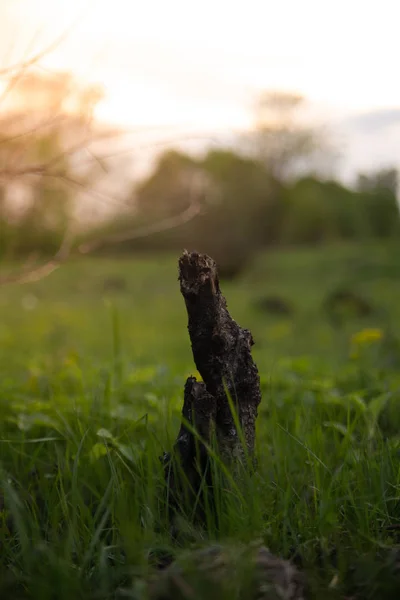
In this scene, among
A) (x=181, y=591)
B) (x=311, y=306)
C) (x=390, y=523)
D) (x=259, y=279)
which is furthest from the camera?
(x=259, y=279)

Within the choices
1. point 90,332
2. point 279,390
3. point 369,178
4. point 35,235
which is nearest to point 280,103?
point 369,178

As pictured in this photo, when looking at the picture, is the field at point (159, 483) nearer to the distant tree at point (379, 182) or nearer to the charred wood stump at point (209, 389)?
the charred wood stump at point (209, 389)

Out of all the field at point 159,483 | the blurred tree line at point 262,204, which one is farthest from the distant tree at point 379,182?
the field at point 159,483

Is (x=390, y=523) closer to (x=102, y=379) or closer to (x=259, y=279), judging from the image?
(x=102, y=379)

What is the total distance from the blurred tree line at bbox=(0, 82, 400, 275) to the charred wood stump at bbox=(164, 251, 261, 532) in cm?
1692

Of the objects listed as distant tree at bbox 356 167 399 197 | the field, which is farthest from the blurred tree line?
the field

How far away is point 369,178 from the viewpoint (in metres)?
30.3

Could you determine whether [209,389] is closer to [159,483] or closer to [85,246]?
[159,483]

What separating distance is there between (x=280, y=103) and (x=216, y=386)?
3150 centimetres

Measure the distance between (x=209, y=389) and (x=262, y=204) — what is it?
2792 centimetres

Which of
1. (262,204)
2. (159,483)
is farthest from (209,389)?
(262,204)

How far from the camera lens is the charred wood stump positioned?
1767 millimetres

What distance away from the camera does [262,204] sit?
29.2 meters

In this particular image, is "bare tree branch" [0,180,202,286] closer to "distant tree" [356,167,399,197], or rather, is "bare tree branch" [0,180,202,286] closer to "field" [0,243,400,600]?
"field" [0,243,400,600]
